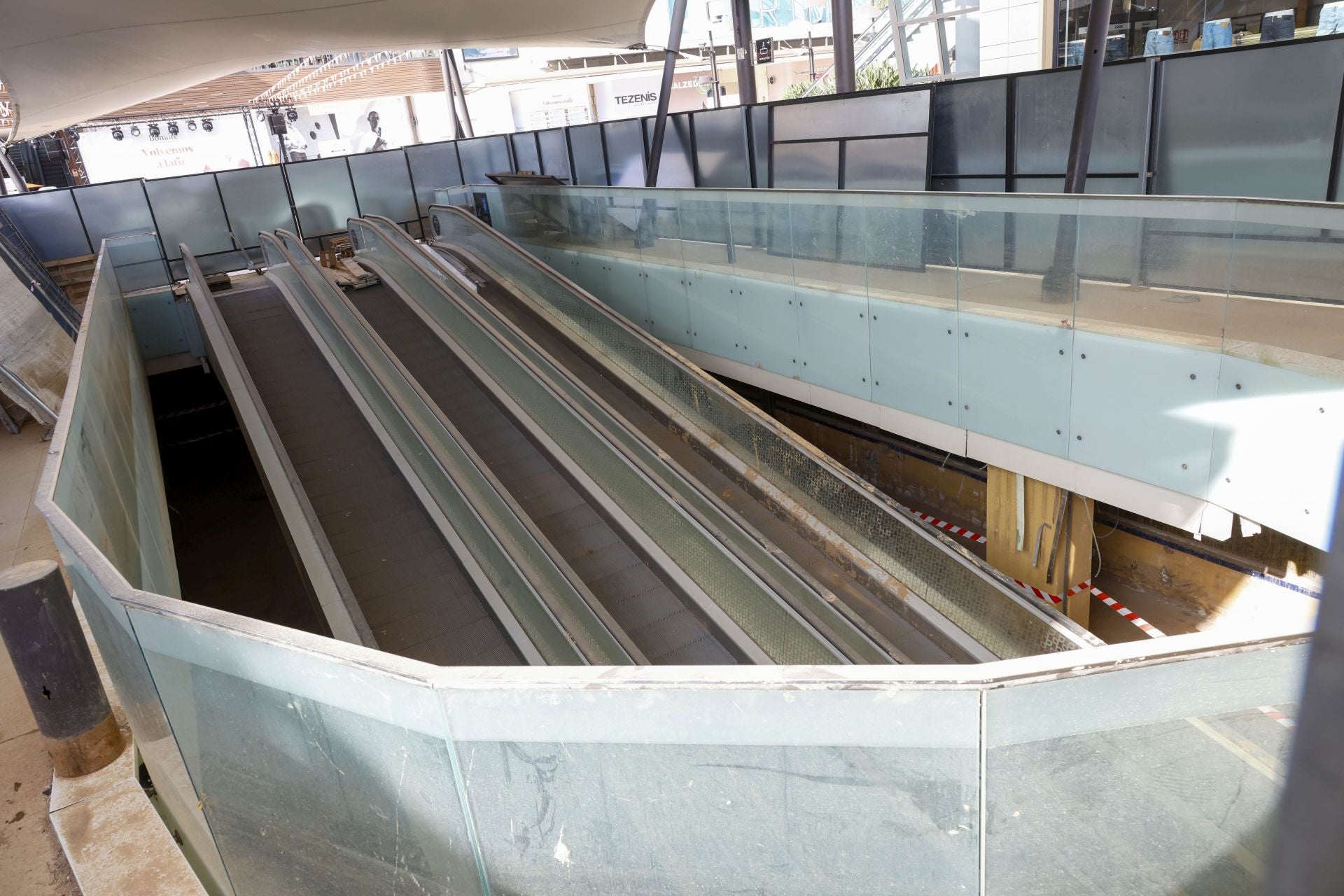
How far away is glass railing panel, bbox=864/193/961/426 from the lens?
8.27m

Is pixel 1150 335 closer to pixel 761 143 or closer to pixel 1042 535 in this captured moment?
pixel 1042 535

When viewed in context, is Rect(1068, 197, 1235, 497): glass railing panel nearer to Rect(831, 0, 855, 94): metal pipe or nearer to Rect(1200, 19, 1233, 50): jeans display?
Rect(831, 0, 855, 94): metal pipe

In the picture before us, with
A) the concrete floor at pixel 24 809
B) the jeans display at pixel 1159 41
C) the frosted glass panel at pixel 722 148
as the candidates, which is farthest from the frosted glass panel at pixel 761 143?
the concrete floor at pixel 24 809

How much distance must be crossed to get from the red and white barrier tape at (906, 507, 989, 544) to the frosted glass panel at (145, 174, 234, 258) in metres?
16.0

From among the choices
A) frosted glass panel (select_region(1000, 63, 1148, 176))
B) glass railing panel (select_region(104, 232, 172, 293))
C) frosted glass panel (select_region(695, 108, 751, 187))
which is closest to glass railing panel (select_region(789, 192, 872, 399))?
frosted glass panel (select_region(1000, 63, 1148, 176))

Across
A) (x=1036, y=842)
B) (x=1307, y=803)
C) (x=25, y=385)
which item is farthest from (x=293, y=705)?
(x=25, y=385)

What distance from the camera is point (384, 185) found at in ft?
69.7

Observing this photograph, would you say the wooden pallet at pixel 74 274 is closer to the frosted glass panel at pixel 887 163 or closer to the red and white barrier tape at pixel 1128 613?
the frosted glass panel at pixel 887 163

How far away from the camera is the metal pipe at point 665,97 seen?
16672 millimetres

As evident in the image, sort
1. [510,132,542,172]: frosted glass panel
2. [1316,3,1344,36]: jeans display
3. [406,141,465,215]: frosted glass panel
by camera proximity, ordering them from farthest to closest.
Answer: [510,132,542,172]: frosted glass panel
[406,141,465,215]: frosted glass panel
[1316,3,1344,36]: jeans display

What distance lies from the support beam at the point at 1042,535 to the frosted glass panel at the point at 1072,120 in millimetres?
3838

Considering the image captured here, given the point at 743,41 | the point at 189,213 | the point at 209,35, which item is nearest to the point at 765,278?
the point at 209,35

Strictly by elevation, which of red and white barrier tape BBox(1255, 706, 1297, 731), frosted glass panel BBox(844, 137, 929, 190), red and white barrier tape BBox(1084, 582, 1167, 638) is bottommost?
red and white barrier tape BBox(1084, 582, 1167, 638)

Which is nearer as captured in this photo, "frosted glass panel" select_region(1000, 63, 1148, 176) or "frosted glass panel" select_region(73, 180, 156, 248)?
"frosted glass panel" select_region(1000, 63, 1148, 176)
